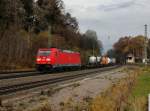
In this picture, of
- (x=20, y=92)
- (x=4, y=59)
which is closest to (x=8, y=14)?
(x=4, y=59)

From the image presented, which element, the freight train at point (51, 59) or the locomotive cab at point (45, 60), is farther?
the freight train at point (51, 59)

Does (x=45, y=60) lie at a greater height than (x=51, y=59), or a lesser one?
lesser

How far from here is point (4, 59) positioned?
63.2m

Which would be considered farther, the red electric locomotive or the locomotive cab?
the red electric locomotive

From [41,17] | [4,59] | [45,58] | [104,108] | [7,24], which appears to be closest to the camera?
[104,108]

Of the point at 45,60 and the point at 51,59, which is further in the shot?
the point at 45,60

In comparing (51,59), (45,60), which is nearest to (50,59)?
(51,59)

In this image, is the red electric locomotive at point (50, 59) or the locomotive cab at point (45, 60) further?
the red electric locomotive at point (50, 59)

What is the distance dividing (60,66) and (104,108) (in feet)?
141

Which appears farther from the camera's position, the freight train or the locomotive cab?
the freight train

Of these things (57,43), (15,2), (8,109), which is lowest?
(8,109)

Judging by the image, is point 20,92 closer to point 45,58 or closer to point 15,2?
point 45,58

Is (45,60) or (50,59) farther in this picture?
(45,60)

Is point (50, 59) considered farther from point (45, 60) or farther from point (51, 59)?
point (45, 60)
